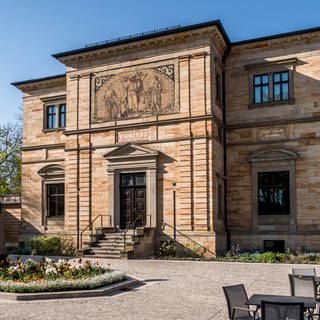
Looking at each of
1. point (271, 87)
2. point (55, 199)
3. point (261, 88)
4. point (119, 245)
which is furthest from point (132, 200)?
point (271, 87)

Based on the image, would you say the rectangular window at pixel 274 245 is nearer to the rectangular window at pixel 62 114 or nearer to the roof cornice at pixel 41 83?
the rectangular window at pixel 62 114

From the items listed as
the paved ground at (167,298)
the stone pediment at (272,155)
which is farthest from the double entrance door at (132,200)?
the paved ground at (167,298)

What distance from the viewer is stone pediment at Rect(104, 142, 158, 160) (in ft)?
82.0

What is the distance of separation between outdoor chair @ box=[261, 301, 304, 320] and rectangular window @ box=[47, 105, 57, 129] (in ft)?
86.4

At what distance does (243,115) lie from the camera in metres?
25.9

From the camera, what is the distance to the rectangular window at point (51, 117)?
31684mm

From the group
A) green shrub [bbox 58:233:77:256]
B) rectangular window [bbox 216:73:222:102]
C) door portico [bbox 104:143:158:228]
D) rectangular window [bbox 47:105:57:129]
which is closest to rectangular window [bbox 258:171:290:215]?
rectangular window [bbox 216:73:222:102]

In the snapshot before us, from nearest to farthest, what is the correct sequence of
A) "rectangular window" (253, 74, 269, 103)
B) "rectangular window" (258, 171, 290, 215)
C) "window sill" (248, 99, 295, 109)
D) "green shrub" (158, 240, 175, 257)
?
"green shrub" (158, 240, 175, 257) → "rectangular window" (258, 171, 290, 215) → "window sill" (248, 99, 295, 109) → "rectangular window" (253, 74, 269, 103)

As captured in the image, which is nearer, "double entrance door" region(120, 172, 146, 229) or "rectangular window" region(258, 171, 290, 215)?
"rectangular window" region(258, 171, 290, 215)

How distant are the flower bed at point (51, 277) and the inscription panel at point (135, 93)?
11.9m

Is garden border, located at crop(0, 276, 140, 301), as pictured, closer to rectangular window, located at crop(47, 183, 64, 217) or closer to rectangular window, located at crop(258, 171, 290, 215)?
rectangular window, located at crop(258, 171, 290, 215)

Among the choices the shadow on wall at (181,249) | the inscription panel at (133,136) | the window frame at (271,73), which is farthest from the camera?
the inscription panel at (133,136)

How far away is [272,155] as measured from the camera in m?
25.0

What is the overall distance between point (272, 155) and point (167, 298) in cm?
1433
